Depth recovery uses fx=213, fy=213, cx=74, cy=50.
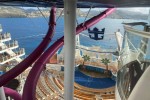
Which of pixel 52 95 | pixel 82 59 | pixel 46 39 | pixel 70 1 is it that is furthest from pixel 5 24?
pixel 70 1

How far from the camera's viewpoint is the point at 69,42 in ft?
4.69

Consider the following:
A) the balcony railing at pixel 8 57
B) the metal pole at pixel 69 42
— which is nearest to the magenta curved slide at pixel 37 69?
the metal pole at pixel 69 42

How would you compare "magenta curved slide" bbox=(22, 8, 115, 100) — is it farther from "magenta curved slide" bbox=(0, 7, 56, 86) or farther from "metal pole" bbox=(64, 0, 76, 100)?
"metal pole" bbox=(64, 0, 76, 100)

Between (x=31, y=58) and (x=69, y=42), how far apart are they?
3.59ft

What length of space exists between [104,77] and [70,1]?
6245 mm

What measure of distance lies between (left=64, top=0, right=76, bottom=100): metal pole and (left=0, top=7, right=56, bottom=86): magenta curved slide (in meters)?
0.91


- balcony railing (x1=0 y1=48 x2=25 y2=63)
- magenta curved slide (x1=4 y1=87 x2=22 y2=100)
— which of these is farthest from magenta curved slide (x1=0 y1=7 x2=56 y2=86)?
balcony railing (x1=0 y1=48 x2=25 y2=63)

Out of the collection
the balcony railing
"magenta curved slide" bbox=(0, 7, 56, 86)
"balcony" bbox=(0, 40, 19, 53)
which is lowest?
the balcony railing

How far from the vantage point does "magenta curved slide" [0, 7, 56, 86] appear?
2.19 m

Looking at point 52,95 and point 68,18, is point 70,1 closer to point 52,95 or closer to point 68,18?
point 68,18

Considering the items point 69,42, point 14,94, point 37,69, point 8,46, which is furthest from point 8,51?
point 69,42

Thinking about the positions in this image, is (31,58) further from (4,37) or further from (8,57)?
(8,57)

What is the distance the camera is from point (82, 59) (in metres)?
7.62

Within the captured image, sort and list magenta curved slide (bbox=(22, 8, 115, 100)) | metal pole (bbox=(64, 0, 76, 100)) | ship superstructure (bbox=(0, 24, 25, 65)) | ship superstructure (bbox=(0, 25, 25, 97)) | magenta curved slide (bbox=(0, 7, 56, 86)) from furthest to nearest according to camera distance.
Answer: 1. ship superstructure (bbox=(0, 24, 25, 65))
2. ship superstructure (bbox=(0, 25, 25, 97))
3. magenta curved slide (bbox=(0, 7, 56, 86))
4. magenta curved slide (bbox=(22, 8, 115, 100))
5. metal pole (bbox=(64, 0, 76, 100))
